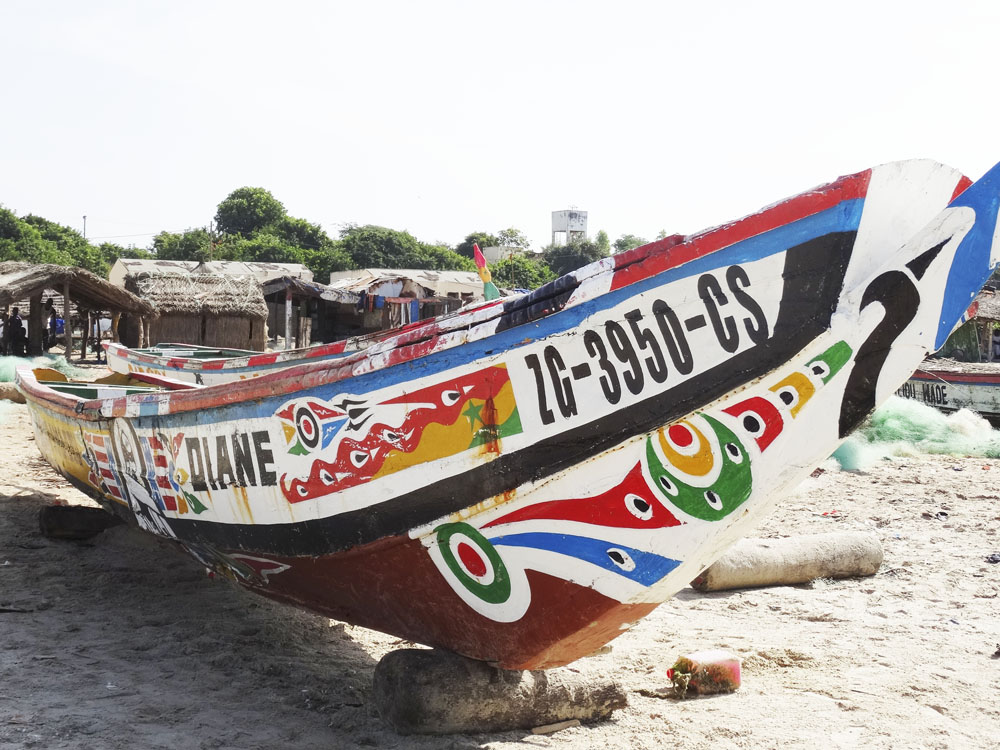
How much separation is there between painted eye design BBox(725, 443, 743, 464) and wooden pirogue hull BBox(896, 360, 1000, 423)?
43.5 ft

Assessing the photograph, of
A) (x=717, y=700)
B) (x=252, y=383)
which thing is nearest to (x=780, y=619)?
(x=717, y=700)


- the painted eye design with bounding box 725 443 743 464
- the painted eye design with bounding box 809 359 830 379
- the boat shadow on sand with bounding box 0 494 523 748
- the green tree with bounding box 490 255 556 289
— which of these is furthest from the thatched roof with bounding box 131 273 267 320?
the painted eye design with bounding box 809 359 830 379

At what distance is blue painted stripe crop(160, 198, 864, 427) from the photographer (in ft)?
7.76

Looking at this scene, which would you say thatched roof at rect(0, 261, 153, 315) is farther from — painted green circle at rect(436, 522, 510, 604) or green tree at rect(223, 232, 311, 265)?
green tree at rect(223, 232, 311, 265)

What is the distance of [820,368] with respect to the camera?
243cm

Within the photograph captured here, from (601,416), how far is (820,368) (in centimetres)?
68

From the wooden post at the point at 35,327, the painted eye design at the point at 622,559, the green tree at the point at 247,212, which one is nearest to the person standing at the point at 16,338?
the wooden post at the point at 35,327

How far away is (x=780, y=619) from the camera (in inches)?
183

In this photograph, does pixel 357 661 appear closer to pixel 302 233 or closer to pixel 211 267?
pixel 211 267

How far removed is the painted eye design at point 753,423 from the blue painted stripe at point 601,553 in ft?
1.64

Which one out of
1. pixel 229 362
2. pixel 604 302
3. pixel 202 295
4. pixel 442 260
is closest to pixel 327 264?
pixel 442 260

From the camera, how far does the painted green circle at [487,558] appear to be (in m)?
2.79

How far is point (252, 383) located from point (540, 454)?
123cm

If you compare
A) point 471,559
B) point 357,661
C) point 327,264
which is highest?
point 327,264
